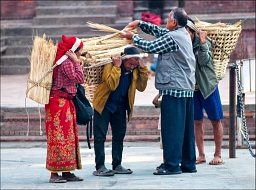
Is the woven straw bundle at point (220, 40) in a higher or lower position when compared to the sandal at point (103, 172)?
higher

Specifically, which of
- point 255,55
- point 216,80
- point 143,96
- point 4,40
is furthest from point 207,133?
point 4,40

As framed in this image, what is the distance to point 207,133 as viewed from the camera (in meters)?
11.8

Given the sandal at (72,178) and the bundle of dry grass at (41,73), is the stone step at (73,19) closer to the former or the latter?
the bundle of dry grass at (41,73)

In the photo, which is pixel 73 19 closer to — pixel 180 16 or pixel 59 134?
pixel 180 16

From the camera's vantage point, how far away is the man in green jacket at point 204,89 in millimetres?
8625

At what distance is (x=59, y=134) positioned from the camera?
804 cm

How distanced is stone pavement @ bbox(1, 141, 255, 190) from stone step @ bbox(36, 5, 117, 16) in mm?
8707

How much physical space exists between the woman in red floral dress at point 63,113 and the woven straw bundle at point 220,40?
5.38ft

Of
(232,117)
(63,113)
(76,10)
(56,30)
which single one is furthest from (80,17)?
(63,113)

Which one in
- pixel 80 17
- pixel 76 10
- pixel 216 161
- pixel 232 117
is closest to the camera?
pixel 216 161

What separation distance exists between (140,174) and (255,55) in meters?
10.7

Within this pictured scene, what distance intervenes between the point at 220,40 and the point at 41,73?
2.19m

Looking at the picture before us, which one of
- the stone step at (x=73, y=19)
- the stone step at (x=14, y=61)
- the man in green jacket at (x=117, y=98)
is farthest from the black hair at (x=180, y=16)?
the stone step at (x=73, y=19)

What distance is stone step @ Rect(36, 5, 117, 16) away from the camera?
19500mm
